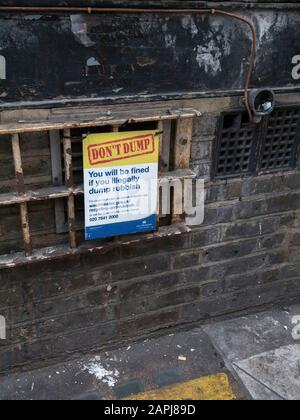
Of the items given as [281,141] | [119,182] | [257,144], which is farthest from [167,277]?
[281,141]

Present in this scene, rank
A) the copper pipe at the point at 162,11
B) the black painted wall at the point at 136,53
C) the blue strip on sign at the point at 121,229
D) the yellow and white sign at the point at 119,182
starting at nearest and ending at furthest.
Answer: the copper pipe at the point at 162,11 < the black painted wall at the point at 136,53 < the yellow and white sign at the point at 119,182 < the blue strip on sign at the point at 121,229

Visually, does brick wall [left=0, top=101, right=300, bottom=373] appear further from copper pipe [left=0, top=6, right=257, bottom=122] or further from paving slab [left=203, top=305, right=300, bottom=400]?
copper pipe [left=0, top=6, right=257, bottom=122]

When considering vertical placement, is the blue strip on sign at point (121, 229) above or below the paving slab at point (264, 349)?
above

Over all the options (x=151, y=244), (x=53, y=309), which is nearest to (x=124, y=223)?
(x=151, y=244)

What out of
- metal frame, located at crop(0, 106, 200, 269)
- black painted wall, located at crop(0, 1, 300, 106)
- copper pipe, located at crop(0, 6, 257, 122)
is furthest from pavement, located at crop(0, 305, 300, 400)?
black painted wall, located at crop(0, 1, 300, 106)

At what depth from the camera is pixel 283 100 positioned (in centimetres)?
360

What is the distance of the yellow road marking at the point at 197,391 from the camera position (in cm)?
351

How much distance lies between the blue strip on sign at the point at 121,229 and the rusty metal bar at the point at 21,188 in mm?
444

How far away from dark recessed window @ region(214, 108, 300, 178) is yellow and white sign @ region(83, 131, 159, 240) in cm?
68

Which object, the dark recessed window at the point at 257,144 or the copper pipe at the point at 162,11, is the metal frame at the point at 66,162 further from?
the copper pipe at the point at 162,11

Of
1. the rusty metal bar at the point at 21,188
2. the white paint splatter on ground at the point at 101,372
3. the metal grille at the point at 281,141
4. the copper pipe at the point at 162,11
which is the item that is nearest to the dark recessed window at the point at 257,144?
the metal grille at the point at 281,141

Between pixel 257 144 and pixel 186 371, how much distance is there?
2.14 metres

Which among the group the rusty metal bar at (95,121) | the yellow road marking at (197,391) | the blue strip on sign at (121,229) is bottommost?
the yellow road marking at (197,391)

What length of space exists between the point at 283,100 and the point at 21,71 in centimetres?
217
